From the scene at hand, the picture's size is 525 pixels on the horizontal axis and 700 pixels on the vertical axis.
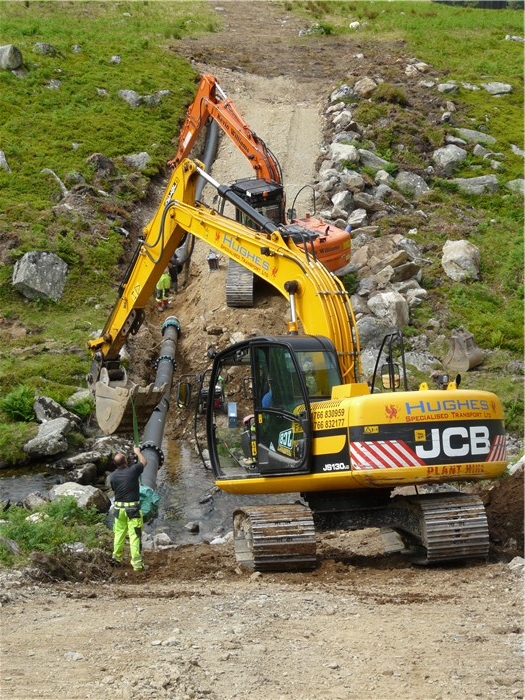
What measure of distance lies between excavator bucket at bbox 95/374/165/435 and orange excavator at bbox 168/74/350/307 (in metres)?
4.12

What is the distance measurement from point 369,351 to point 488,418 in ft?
32.3

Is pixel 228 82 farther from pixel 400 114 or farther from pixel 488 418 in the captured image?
pixel 488 418

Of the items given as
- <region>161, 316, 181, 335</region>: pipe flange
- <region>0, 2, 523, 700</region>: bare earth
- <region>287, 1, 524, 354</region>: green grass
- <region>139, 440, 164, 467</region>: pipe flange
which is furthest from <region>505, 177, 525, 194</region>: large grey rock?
<region>0, 2, 523, 700</region>: bare earth

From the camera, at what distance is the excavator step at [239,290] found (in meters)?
22.4

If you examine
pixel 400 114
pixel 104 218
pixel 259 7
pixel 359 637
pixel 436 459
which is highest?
pixel 259 7

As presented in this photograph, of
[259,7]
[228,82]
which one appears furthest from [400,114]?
[259,7]

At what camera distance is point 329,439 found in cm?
1101

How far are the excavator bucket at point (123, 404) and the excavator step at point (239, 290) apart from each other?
721cm

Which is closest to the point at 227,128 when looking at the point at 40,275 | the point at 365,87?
the point at 40,275

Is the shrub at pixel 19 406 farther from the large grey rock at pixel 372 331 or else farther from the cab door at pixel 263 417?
the cab door at pixel 263 417

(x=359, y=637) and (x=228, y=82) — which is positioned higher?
(x=228, y=82)

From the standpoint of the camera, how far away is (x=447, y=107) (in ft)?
124

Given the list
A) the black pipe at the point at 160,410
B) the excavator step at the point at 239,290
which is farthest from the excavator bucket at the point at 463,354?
the black pipe at the point at 160,410

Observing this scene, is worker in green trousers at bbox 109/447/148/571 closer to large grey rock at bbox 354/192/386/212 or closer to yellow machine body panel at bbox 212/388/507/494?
yellow machine body panel at bbox 212/388/507/494
